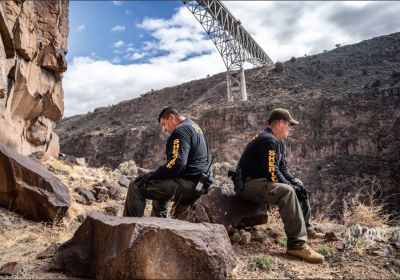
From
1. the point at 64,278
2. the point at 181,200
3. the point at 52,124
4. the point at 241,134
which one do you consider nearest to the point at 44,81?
the point at 52,124

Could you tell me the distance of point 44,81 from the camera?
10852mm

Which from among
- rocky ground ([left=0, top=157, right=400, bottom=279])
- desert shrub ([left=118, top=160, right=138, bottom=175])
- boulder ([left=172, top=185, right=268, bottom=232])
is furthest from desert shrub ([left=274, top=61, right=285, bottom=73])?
boulder ([left=172, top=185, right=268, bottom=232])

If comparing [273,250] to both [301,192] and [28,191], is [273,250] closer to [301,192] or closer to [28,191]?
[301,192]

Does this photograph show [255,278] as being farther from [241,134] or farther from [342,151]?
[241,134]

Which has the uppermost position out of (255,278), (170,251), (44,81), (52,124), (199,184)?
(44,81)

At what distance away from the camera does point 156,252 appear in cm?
308

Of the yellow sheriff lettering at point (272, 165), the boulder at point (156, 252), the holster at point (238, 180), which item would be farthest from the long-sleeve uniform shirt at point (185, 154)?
the boulder at point (156, 252)

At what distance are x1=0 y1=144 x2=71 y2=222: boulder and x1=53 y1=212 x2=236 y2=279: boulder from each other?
2807 millimetres

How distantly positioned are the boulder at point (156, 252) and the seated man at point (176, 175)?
3.10 ft

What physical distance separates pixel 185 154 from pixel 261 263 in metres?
1.39

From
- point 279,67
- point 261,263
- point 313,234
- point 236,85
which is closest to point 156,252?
point 261,263

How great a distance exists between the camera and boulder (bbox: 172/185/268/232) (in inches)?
186

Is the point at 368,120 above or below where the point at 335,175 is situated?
above

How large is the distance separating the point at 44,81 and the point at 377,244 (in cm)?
939
